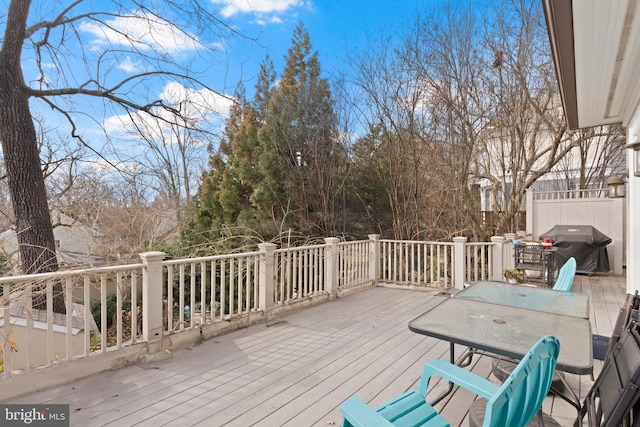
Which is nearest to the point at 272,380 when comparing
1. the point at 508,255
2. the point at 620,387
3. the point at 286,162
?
the point at 620,387

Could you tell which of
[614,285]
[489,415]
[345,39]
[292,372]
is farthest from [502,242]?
[345,39]

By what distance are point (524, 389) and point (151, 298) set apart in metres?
3.05

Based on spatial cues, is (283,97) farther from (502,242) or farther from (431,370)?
(431,370)

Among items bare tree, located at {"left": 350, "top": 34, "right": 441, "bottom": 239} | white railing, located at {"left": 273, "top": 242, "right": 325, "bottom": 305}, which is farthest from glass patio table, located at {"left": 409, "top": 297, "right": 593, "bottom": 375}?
bare tree, located at {"left": 350, "top": 34, "right": 441, "bottom": 239}

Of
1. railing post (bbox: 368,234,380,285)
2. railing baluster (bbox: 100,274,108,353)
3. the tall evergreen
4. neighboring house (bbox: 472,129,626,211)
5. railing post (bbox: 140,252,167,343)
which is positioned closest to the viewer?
railing baluster (bbox: 100,274,108,353)

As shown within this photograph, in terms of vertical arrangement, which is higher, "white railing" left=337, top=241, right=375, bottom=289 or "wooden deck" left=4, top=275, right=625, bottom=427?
"white railing" left=337, top=241, right=375, bottom=289

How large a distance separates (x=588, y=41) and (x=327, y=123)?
8.21 m

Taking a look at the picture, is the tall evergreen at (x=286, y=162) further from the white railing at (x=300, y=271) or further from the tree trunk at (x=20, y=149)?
the tree trunk at (x=20, y=149)

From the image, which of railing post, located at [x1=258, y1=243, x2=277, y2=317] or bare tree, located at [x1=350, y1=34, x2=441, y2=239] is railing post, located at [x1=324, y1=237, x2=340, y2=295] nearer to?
railing post, located at [x1=258, y1=243, x2=277, y2=317]

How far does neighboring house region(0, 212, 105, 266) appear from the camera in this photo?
5031 millimetres

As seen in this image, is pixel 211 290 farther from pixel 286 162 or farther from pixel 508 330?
pixel 286 162

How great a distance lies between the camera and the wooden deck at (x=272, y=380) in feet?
7.34

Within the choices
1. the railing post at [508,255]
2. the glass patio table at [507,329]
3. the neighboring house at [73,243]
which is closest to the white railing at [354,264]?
the railing post at [508,255]

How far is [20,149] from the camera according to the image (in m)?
4.82
